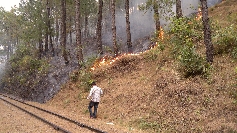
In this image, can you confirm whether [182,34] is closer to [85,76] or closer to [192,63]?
[192,63]

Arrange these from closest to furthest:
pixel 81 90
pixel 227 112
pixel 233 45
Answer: pixel 227 112 < pixel 233 45 < pixel 81 90

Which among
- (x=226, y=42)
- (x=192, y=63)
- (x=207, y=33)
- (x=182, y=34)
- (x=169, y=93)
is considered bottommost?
(x=169, y=93)

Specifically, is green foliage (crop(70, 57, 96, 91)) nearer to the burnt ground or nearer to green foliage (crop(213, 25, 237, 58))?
the burnt ground

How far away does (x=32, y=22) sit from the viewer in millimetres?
34219

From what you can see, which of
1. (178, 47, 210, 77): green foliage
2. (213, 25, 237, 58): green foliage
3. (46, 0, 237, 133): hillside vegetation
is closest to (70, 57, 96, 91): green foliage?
(46, 0, 237, 133): hillside vegetation

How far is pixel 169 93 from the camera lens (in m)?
12.2

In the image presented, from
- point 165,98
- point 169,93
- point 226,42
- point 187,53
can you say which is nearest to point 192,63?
point 187,53

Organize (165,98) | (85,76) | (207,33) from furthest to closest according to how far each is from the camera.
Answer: (85,76), (207,33), (165,98)

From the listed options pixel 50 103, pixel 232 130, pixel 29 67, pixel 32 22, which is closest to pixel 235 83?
pixel 232 130

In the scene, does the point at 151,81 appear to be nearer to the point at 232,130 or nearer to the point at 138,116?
the point at 138,116

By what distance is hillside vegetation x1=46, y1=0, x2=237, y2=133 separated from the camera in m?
9.75

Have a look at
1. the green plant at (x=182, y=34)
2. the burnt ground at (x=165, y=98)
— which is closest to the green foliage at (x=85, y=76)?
the burnt ground at (x=165, y=98)

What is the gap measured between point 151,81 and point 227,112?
615 cm

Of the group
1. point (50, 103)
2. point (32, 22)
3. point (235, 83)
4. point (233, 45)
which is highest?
point (32, 22)
